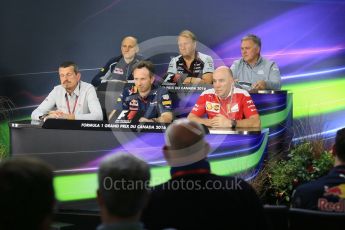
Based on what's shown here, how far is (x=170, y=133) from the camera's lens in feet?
9.66

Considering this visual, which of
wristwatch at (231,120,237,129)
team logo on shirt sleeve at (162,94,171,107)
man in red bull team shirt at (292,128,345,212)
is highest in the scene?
team logo on shirt sleeve at (162,94,171,107)

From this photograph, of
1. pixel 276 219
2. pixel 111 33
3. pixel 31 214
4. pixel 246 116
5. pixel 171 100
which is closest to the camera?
pixel 31 214

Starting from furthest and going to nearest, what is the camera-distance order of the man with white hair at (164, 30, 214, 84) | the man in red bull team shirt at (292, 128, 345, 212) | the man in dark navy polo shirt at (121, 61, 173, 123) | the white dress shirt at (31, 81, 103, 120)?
the man with white hair at (164, 30, 214, 84), the white dress shirt at (31, 81, 103, 120), the man in dark navy polo shirt at (121, 61, 173, 123), the man in red bull team shirt at (292, 128, 345, 212)

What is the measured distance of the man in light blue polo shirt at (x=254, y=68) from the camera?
689 centimetres

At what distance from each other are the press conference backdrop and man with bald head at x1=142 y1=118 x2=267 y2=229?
381cm

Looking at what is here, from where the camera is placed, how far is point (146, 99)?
6434 mm

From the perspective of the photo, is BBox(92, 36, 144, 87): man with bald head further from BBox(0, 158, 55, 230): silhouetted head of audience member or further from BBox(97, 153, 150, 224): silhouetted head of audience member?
BBox(0, 158, 55, 230): silhouetted head of audience member

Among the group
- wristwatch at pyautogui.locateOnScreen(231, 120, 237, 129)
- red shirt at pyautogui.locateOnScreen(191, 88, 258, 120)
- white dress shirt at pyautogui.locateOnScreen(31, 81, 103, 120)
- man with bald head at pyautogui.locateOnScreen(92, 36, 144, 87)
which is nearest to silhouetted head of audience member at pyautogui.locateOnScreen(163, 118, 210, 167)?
wristwatch at pyautogui.locateOnScreen(231, 120, 237, 129)

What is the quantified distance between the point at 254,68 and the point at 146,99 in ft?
4.64

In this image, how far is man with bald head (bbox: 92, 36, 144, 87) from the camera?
7.59 m

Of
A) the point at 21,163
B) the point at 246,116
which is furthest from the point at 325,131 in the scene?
the point at 21,163

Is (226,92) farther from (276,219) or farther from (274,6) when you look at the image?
(276,219)

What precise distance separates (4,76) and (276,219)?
700 cm

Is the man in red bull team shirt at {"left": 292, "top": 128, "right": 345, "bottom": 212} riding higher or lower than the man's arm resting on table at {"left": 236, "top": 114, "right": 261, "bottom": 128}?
lower
